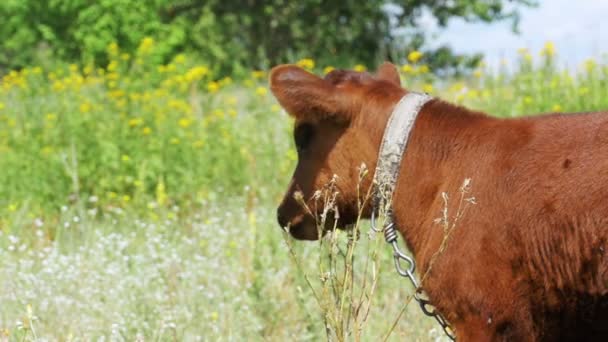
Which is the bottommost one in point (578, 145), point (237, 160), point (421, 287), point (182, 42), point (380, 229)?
point (182, 42)

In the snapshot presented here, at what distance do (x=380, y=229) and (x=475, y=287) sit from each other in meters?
0.38

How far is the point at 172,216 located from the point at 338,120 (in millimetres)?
3577

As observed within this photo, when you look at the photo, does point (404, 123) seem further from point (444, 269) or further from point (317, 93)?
point (444, 269)

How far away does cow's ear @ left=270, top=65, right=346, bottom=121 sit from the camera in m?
4.11

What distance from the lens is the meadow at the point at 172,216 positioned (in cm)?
541

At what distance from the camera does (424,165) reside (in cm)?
399

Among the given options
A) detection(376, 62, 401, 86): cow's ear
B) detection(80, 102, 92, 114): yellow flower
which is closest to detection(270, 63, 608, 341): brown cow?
detection(376, 62, 401, 86): cow's ear

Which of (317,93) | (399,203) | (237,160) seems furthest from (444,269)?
(237,160)

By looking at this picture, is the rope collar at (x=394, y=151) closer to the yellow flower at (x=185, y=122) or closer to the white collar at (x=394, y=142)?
the white collar at (x=394, y=142)

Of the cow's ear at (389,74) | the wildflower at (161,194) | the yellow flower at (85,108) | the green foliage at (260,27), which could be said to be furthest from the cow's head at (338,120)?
the green foliage at (260,27)

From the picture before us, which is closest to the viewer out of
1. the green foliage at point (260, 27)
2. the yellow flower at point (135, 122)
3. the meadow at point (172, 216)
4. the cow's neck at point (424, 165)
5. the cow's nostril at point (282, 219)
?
the cow's neck at point (424, 165)

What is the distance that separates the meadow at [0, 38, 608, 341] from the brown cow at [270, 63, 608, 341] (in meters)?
0.31

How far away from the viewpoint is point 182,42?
3238cm

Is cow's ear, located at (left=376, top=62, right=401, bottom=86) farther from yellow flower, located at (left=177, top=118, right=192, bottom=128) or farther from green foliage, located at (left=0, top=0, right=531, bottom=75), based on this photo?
green foliage, located at (left=0, top=0, right=531, bottom=75)
